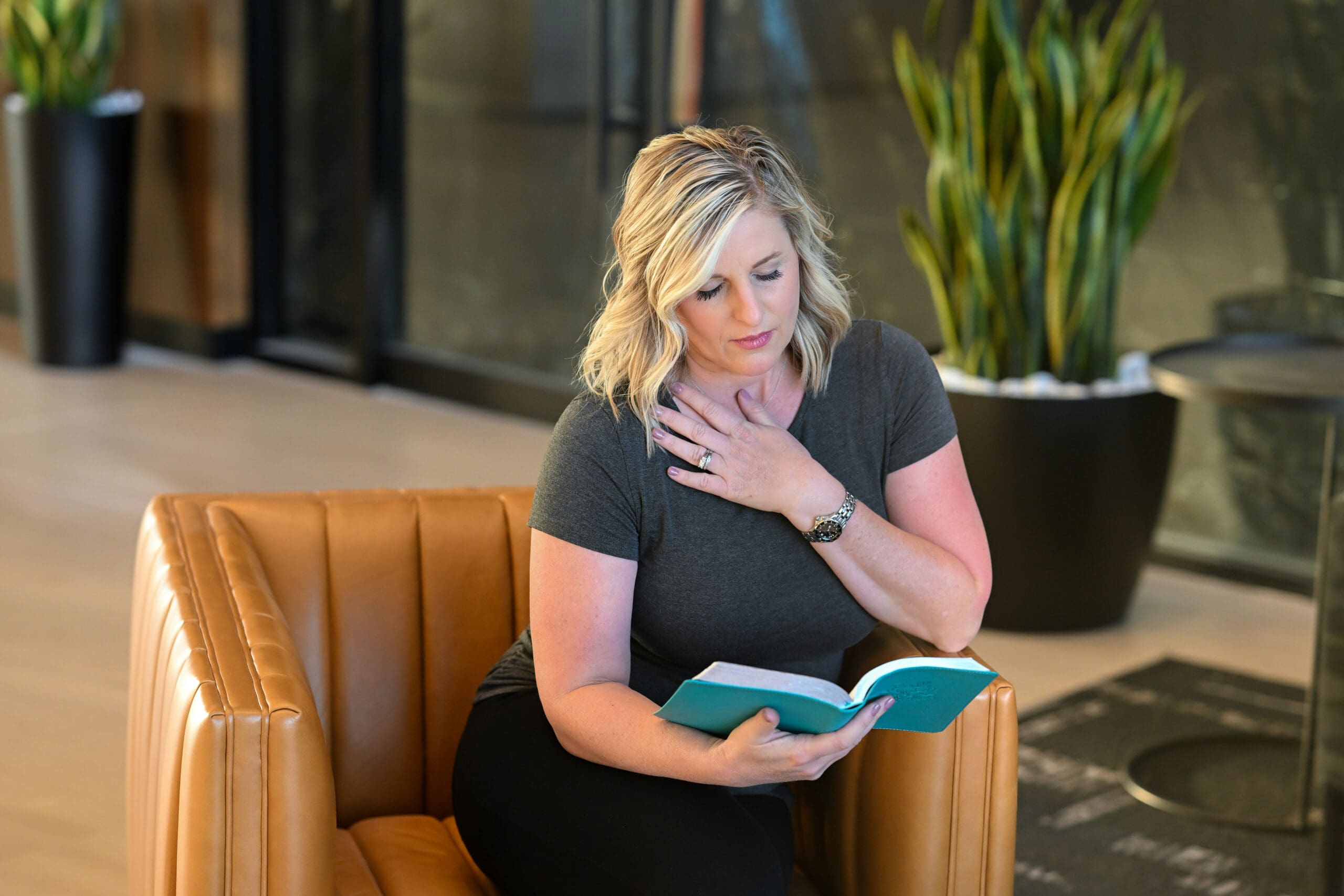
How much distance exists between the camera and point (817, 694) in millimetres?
1468

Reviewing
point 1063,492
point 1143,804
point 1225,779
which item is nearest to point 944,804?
point 1143,804

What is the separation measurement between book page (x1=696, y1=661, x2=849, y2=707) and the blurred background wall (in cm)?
260

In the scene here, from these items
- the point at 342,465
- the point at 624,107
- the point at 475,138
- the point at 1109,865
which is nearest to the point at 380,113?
the point at 475,138

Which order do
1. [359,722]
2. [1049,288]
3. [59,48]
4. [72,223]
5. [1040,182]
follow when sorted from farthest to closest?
1. [72,223]
2. [59,48]
3. [1049,288]
4. [1040,182]
5. [359,722]

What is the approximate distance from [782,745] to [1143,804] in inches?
62.9

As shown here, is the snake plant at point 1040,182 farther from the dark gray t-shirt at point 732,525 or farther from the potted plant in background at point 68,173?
the potted plant in background at point 68,173

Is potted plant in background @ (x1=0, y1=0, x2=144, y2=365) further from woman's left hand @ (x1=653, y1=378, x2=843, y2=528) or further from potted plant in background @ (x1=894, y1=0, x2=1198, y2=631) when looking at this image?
woman's left hand @ (x1=653, y1=378, x2=843, y2=528)

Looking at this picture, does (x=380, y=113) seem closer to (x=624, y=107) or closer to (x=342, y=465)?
(x=624, y=107)

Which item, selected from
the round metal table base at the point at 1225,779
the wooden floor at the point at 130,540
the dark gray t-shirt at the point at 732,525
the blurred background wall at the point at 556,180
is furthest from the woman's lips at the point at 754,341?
the blurred background wall at the point at 556,180

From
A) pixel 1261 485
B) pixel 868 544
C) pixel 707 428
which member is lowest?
pixel 1261 485

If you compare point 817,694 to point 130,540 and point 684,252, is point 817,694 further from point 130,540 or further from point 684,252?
point 130,540

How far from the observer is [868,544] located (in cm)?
173

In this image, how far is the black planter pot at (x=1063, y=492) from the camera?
3.55m

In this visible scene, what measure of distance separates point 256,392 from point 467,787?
13.9 ft
